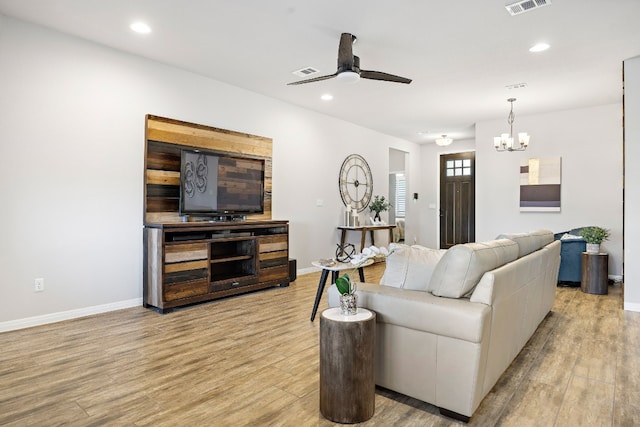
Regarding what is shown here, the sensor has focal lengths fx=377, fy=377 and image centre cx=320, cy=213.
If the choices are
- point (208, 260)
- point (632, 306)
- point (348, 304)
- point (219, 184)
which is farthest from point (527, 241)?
point (219, 184)

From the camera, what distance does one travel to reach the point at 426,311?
75.7 inches

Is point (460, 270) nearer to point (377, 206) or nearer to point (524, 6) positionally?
point (524, 6)

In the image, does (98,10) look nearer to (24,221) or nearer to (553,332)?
(24,221)

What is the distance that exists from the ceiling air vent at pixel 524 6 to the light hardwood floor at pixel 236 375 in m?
2.69

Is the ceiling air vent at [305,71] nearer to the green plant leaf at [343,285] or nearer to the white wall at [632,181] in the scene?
the green plant leaf at [343,285]

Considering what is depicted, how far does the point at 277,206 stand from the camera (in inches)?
221

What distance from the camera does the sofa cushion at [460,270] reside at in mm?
1973

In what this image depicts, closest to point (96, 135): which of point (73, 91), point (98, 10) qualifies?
point (73, 91)

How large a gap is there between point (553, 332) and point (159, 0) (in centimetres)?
430

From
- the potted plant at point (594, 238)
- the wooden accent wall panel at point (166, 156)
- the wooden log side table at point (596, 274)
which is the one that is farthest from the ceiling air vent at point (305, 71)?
the wooden log side table at point (596, 274)

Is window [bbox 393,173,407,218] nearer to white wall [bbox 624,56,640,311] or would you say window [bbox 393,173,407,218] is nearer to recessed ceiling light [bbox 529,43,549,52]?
white wall [bbox 624,56,640,311]

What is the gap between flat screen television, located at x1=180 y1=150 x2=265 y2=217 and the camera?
433cm

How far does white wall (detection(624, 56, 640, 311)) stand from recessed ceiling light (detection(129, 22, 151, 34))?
490 cm

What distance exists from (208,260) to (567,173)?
18.7 feet
